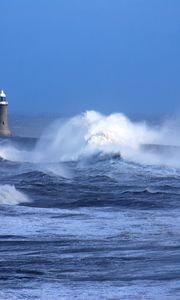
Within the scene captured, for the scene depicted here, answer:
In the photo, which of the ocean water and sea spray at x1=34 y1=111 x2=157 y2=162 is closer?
the ocean water

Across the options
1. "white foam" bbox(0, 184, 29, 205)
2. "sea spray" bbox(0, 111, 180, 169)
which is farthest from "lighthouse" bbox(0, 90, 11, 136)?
"white foam" bbox(0, 184, 29, 205)

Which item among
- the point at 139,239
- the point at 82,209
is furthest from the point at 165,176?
the point at 139,239

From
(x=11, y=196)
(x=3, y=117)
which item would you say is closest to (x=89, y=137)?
(x=3, y=117)

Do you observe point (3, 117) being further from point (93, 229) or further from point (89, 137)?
point (93, 229)

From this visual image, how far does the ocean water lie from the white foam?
28 mm

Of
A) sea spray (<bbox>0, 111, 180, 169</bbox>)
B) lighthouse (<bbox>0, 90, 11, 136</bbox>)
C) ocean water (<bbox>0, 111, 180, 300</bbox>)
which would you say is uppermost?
lighthouse (<bbox>0, 90, 11, 136</bbox>)

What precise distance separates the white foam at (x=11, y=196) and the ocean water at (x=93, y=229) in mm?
28

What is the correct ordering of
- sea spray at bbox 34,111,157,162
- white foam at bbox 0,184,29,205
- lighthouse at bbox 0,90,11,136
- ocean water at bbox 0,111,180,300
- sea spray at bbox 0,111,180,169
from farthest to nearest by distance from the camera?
lighthouse at bbox 0,90,11,136 < sea spray at bbox 34,111,157,162 < sea spray at bbox 0,111,180,169 < white foam at bbox 0,184,29,205 < ocean water at bbox 0,111,180,300

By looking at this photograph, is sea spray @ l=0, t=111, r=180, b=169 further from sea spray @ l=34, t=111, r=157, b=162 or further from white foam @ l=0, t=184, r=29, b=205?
white foam @ l=0, t=184, r=29, b=205

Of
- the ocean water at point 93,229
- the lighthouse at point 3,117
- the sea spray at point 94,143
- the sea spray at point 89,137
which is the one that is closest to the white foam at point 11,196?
the ocean water at point 93,229

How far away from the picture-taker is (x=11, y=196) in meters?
26.6

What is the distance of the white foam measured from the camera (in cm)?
2579

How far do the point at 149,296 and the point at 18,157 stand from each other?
40.3 meters

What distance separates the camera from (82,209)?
2406 centimetres
